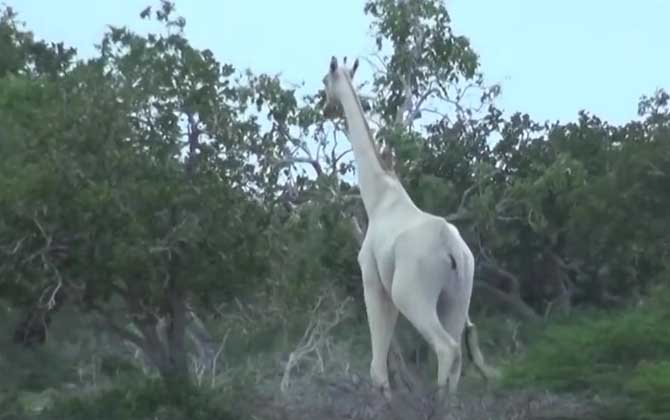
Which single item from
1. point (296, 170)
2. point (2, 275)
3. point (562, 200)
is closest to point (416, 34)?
point (296, 170)

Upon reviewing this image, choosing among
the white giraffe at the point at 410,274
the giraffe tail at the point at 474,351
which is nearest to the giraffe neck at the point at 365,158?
the white giraffe at the point at 410,274

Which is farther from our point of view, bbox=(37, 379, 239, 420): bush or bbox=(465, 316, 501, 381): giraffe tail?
bbox=(37, 379, 239, 420): bush

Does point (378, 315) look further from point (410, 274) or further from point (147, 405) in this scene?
point (147, 405)

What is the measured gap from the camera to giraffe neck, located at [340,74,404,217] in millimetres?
14133

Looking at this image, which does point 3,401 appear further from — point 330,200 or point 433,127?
point 433,127

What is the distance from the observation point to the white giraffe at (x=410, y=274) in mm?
13453

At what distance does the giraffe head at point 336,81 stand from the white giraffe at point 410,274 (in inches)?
18.3

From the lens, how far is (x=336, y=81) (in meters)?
14.7

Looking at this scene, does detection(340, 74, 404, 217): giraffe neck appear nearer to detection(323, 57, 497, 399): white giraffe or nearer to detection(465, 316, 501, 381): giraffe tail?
detection(323, 57, 497, 399): white giraffe

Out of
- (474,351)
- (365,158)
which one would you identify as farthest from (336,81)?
(474,351)

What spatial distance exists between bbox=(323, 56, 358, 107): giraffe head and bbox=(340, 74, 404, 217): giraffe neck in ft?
0.09

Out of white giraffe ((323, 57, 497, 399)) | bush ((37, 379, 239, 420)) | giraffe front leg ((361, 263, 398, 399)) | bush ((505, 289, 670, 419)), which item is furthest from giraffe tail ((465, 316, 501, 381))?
bush ((37, 379, 239, 420))

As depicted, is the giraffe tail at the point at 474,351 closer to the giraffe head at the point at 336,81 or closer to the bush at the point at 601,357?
the bush at the point at 601,357

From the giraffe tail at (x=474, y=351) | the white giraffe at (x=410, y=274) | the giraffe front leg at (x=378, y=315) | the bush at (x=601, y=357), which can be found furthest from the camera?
the giraffe tail at (x=474, y=351)
